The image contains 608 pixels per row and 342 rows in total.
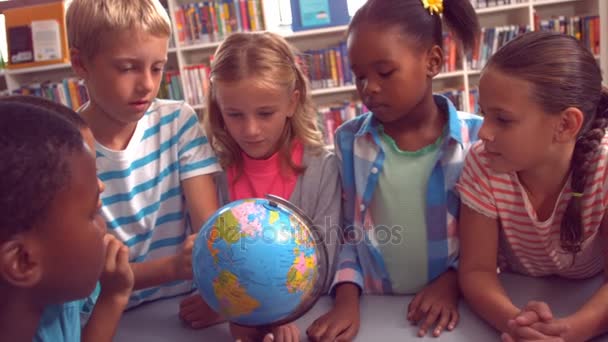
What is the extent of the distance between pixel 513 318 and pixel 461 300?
27cm

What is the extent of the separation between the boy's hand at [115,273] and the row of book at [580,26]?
4.47 meters

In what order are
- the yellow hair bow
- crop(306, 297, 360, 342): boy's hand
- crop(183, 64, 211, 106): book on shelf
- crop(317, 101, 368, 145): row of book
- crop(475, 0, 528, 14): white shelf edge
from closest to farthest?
crop(306, 297, 360, 342): boy's hand, the yellow hair bow, crop(475, 0, 528, 14): white shelf edge, crop(183, 64, 211, 106): book on shelf, crop(317, 101, 368, 145): row of book

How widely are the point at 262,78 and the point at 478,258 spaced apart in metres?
0.84

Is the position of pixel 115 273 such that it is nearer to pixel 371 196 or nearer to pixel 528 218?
pixel 371 196

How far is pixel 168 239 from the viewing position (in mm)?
1718

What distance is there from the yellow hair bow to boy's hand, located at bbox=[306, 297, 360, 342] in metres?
0.96

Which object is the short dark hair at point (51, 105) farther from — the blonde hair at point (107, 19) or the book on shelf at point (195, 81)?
the book on shelf at point (195, 81)

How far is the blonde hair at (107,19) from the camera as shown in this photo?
4.95 ft

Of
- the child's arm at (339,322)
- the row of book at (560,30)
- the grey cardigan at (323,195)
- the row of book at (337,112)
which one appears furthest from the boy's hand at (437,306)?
the row of book at (560,30)

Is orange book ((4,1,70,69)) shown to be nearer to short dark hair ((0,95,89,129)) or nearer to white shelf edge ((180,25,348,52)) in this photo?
white shelf edge ((180,25,348,52))

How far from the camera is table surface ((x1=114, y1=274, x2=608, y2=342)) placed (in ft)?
4.41

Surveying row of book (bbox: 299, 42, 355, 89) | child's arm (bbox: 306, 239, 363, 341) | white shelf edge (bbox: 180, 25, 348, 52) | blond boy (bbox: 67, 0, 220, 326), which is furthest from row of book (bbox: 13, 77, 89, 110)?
child's arm (bbox: 306, 239, 363, 341)

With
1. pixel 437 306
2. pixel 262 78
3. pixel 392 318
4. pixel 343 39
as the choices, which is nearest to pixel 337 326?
pixel 392 318

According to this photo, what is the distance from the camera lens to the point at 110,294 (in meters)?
1.28
